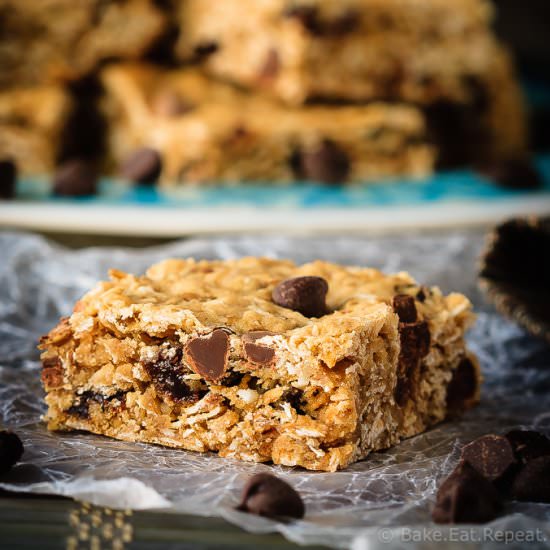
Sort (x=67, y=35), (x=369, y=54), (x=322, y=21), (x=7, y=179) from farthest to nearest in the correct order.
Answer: (x=67, y=35) → (x=369, y=54) → (x=322, y=21) → (x=7, y=179)

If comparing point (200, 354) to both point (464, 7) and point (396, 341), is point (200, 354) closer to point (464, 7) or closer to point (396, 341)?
point (396, 341)

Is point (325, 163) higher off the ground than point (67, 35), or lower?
lower

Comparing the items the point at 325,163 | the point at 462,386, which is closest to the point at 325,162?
the point at 325,163

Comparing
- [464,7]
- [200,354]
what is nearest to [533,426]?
[200,354]

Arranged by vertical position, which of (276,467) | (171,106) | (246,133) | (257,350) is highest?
(171,106)

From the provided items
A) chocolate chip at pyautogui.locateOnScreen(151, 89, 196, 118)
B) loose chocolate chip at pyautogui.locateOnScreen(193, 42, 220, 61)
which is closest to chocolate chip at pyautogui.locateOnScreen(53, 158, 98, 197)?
chocolate chip at pyautogui.locateOnScreen(151, 89, 196, 118)

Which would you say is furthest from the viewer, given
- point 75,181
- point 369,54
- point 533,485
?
point 369,54

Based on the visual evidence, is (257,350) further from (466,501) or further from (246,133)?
(246,133)
